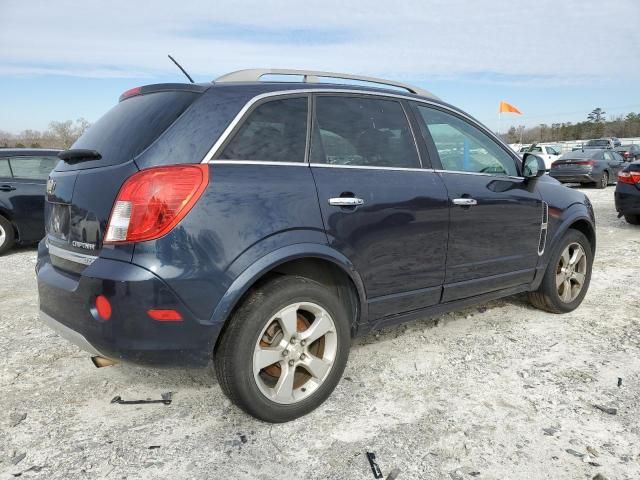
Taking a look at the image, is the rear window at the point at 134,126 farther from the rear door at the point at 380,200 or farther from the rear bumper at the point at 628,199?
the rear bumper at the point at 628,199

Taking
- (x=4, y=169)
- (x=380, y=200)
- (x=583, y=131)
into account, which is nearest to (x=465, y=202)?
(x=380, y=200)

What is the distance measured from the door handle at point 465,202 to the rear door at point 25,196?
639 centimetres

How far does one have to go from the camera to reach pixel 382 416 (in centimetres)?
274

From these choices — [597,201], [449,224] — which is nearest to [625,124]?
[597,201]

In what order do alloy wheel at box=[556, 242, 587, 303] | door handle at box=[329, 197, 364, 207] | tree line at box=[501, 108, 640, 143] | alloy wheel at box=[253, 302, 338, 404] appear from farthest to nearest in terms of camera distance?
tree line at box=[501, 108, 640, 143] → alloy wheel at box=[556, 242, 587, 303] → door handle at box=[329, 197, 364, 207] → alloy wheel at box=[253, 302, 338, 404]

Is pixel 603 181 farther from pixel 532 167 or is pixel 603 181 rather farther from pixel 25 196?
pixel 25 196

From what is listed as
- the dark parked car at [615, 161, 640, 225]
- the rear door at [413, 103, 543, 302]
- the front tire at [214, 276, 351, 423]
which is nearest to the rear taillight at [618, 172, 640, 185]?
the dark parked car at [615, 161, 640, 225]

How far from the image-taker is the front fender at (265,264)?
2.36 metres

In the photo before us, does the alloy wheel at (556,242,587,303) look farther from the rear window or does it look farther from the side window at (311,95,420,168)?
the rear window

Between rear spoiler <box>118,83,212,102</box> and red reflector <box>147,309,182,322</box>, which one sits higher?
rear spoiler <box>118,83,212,102</box>

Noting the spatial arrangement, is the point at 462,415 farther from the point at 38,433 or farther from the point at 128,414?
the point at 38,433

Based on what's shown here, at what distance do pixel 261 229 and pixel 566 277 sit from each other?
3.12m

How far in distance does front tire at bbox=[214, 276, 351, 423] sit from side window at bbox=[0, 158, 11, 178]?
21.5 feet

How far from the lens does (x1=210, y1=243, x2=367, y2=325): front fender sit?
2.36 m
